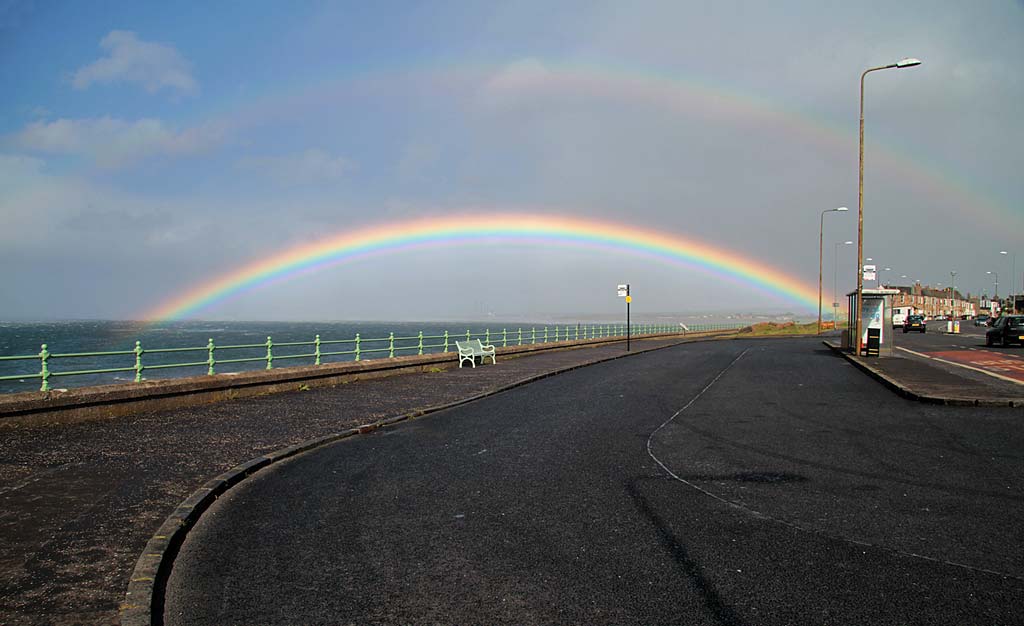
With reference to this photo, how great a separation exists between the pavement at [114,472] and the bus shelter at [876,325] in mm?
11033

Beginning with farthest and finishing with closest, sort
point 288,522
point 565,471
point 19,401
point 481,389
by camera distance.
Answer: point 481,389
point 19,401
point 565,471
point 288,522

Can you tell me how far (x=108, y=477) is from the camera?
7.81m

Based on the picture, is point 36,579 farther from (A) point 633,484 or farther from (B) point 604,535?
(A) point 633,484

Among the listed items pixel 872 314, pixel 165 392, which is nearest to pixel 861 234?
pixel 872 314

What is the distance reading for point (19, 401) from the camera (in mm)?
10781

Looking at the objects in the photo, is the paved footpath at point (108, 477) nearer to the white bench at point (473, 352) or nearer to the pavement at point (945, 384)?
the pavement at point (945, 384)

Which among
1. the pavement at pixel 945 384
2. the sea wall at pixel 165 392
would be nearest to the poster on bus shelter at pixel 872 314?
the pavement at pixel 945 384

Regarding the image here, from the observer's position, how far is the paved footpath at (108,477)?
15.1 feet

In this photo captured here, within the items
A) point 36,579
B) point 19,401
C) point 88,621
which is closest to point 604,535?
point 88,621

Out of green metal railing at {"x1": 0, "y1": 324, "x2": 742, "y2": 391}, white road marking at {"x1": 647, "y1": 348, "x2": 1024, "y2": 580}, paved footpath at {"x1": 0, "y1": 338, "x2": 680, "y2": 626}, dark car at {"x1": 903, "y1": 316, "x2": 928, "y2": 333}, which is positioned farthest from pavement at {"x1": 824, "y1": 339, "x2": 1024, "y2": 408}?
dark car at {"x1": 903, "y1": 316, "x2": 928, "y2": 333}

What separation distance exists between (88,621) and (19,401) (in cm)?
828

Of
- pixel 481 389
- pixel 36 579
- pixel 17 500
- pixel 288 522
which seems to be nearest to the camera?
pixel 36 579

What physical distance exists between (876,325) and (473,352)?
53.5ft

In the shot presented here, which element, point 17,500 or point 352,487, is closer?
point 17,500
